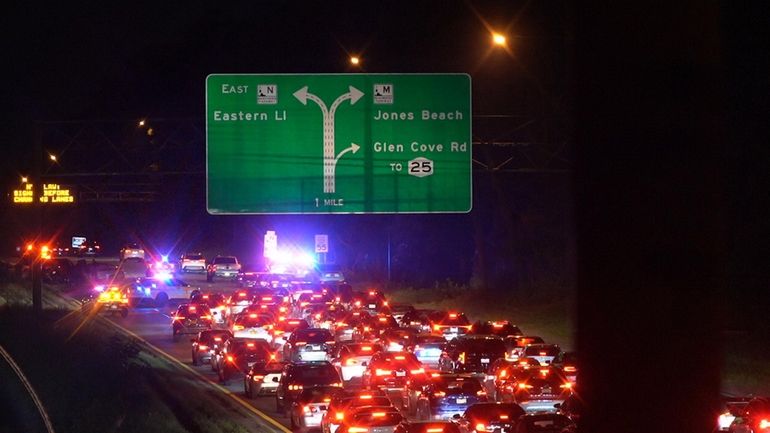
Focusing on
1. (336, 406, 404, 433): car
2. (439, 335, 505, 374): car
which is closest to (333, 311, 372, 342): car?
(439, 335, 505, 374): car

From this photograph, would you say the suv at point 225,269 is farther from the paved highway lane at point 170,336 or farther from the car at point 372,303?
the car at point 372,303

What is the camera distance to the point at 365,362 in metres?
36.0

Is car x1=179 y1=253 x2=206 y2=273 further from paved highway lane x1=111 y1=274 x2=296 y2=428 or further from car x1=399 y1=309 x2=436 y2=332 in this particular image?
car x1=399 y1=309 x2=436 y2=332

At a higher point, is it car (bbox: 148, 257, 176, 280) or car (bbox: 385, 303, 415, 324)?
car (bbox: 148, 257, 176, 280)

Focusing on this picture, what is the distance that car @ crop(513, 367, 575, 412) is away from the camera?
2745cm

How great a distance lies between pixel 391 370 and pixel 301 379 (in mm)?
3158

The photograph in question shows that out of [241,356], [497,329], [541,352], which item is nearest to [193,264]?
[497,329]

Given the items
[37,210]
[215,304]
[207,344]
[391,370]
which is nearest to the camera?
[391,370]

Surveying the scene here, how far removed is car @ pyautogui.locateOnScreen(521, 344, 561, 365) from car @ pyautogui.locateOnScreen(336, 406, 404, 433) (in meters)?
13.6

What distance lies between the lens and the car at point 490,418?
21.7 metres

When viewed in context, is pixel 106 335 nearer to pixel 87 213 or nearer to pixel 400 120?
pixel 400 120

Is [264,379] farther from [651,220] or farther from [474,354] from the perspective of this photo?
[651,220]

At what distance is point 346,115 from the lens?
28344 millimetres

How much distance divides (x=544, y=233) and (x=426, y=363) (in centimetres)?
2526
